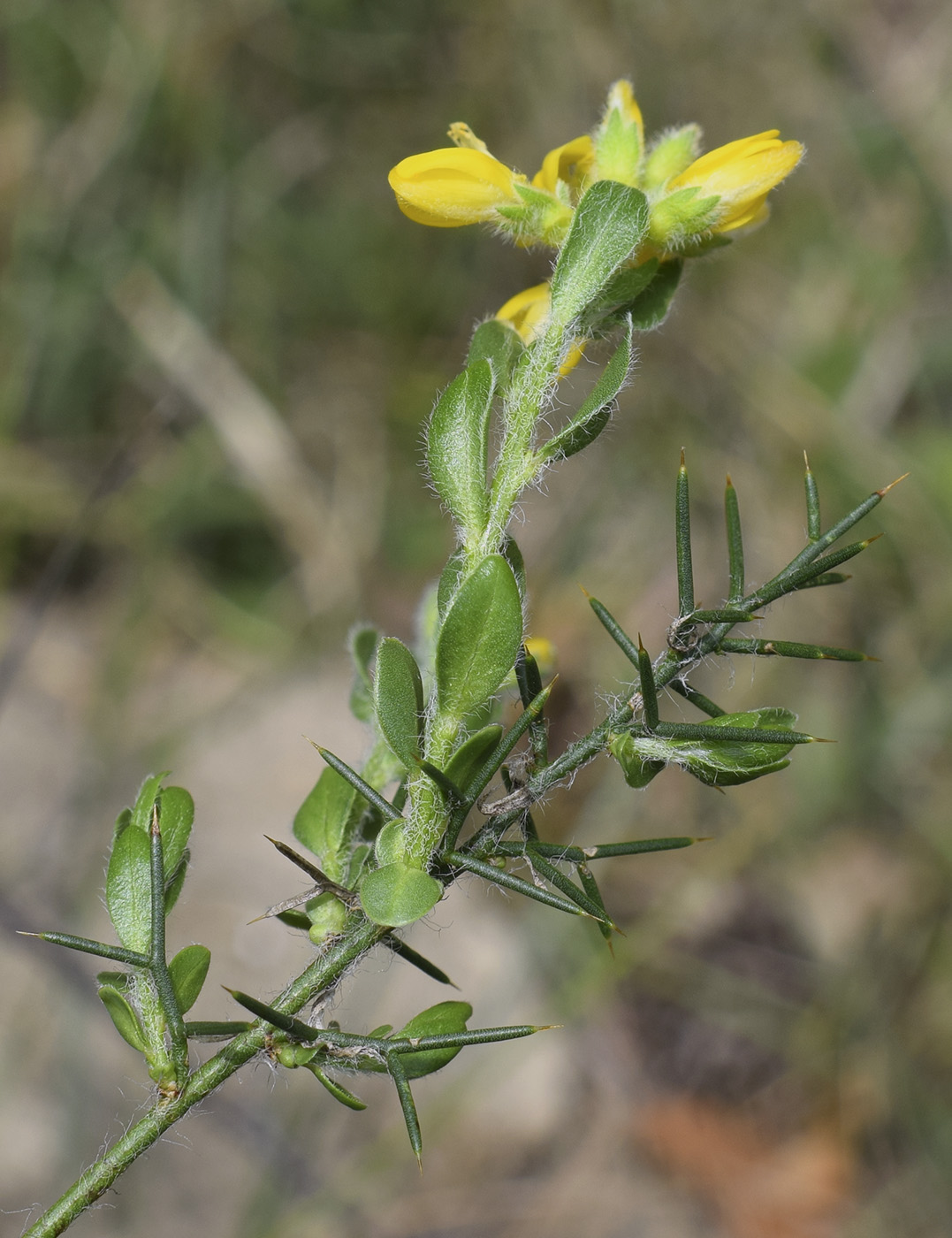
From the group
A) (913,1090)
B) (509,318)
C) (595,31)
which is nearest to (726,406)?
(595,31)

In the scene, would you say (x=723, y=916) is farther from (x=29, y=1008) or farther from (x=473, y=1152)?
(x=29, y=1008)

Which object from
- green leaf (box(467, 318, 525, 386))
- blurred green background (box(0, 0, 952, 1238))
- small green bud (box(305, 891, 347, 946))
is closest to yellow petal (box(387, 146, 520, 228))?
green leaf (box(467, 318, 525, 386))

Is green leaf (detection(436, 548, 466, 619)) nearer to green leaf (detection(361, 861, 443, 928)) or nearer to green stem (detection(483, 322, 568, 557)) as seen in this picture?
green stem (detection(483, 322, 568, 557))

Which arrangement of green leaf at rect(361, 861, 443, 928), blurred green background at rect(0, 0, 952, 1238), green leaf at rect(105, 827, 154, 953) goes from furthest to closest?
1. blurred green background at rect(0, 0, 952, 1238)
2. green leaf at rect(105, 827, 154, 953)
3. green leaf at rect(361, 861, 443, 928)

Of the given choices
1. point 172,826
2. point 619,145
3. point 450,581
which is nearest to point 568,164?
point 619,145

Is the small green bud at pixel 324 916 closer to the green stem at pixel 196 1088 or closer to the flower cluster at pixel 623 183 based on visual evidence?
the green stem at pixel 196 1088

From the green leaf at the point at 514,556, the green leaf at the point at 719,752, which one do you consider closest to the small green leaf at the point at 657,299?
the green leaf at the point at 514,556

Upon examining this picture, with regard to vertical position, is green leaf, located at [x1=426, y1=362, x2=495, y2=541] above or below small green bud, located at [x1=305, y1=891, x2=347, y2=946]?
above
